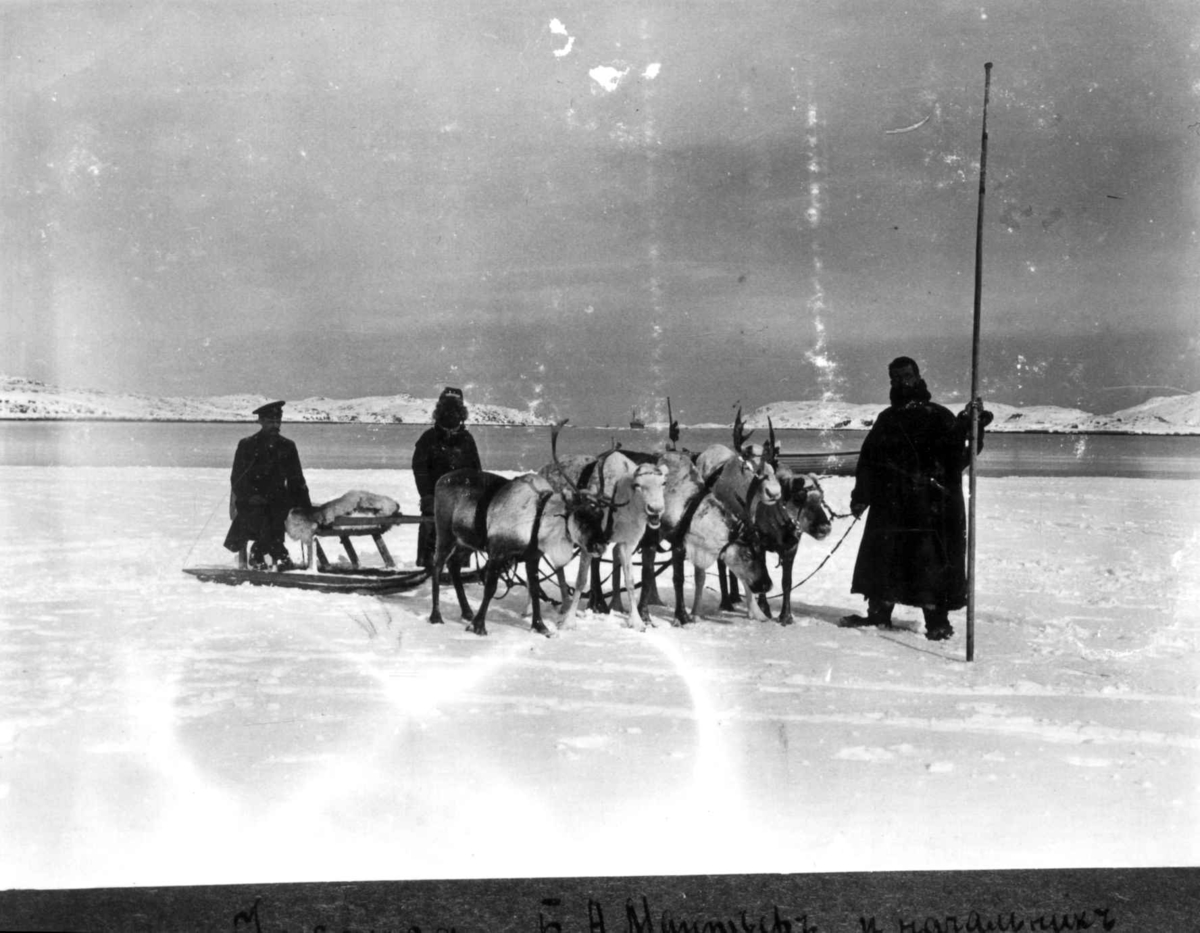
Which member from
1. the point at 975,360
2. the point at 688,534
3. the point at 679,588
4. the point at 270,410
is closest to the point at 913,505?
the point at 975,360

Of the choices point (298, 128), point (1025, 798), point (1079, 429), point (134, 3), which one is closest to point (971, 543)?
point (1079, 429)

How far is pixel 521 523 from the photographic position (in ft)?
14.6

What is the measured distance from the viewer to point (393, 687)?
147 inches

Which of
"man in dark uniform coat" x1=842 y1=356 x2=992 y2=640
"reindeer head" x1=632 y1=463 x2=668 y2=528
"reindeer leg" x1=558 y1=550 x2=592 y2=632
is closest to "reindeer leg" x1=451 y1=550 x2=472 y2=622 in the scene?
"reindeer leg" x1=558 y1=550 x2=592 y2=632

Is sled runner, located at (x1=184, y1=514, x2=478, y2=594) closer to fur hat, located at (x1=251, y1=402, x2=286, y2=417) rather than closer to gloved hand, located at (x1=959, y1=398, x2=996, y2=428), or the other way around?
fur hat, located at (x1=251, y1=402, x2=286, y2=417)

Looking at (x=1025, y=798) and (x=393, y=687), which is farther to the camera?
(x=393, y=687)

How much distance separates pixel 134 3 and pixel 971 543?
4.48 metres

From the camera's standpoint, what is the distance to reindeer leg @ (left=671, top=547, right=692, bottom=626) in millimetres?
4297

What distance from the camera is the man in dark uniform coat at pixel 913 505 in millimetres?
4156

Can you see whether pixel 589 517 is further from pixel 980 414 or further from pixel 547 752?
pixel 980 414

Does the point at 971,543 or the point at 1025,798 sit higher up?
the point at 971,543

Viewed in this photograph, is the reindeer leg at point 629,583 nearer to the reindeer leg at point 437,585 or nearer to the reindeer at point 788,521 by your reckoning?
the reindeer at point 788,521

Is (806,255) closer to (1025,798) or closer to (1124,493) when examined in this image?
(1124,493)

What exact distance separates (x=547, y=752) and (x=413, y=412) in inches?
64.0
